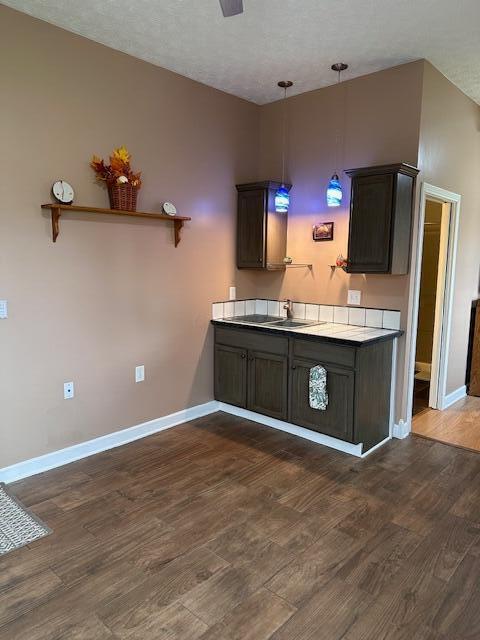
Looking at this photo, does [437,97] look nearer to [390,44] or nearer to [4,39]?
[390,44]

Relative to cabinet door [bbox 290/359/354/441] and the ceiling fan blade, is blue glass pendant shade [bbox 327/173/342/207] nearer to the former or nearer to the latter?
cabinet door [bbox 290/359/354/441]

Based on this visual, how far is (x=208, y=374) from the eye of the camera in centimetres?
426

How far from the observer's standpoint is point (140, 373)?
368 cm

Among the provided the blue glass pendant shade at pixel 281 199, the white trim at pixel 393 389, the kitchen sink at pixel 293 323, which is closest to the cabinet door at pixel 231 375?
the kitchen sink at pixel 293 323

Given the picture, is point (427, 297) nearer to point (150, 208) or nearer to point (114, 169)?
point (150, 208)

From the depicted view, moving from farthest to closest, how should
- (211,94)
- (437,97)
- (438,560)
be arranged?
(211,94) → (437,97) → (438,560)

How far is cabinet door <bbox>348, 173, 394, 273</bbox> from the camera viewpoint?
11.0 feet

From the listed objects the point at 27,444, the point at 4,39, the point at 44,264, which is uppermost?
the point at 4,39

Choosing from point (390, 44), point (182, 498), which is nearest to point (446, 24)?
point (390, 44)

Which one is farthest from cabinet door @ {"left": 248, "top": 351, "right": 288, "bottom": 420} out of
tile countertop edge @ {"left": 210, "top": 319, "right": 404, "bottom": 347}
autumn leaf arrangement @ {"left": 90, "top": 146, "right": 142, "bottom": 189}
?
autumn leaf arrangement @ {"left": 90, "top": 146, "right": 142, "bottom": 189}

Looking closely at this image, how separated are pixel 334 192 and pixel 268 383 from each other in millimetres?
1665

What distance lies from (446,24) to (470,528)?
120 inches

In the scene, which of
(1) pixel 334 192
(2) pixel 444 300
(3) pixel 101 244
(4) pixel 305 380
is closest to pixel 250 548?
(4) pixel 305 380

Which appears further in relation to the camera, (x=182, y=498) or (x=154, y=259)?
(x=154, y=259)
